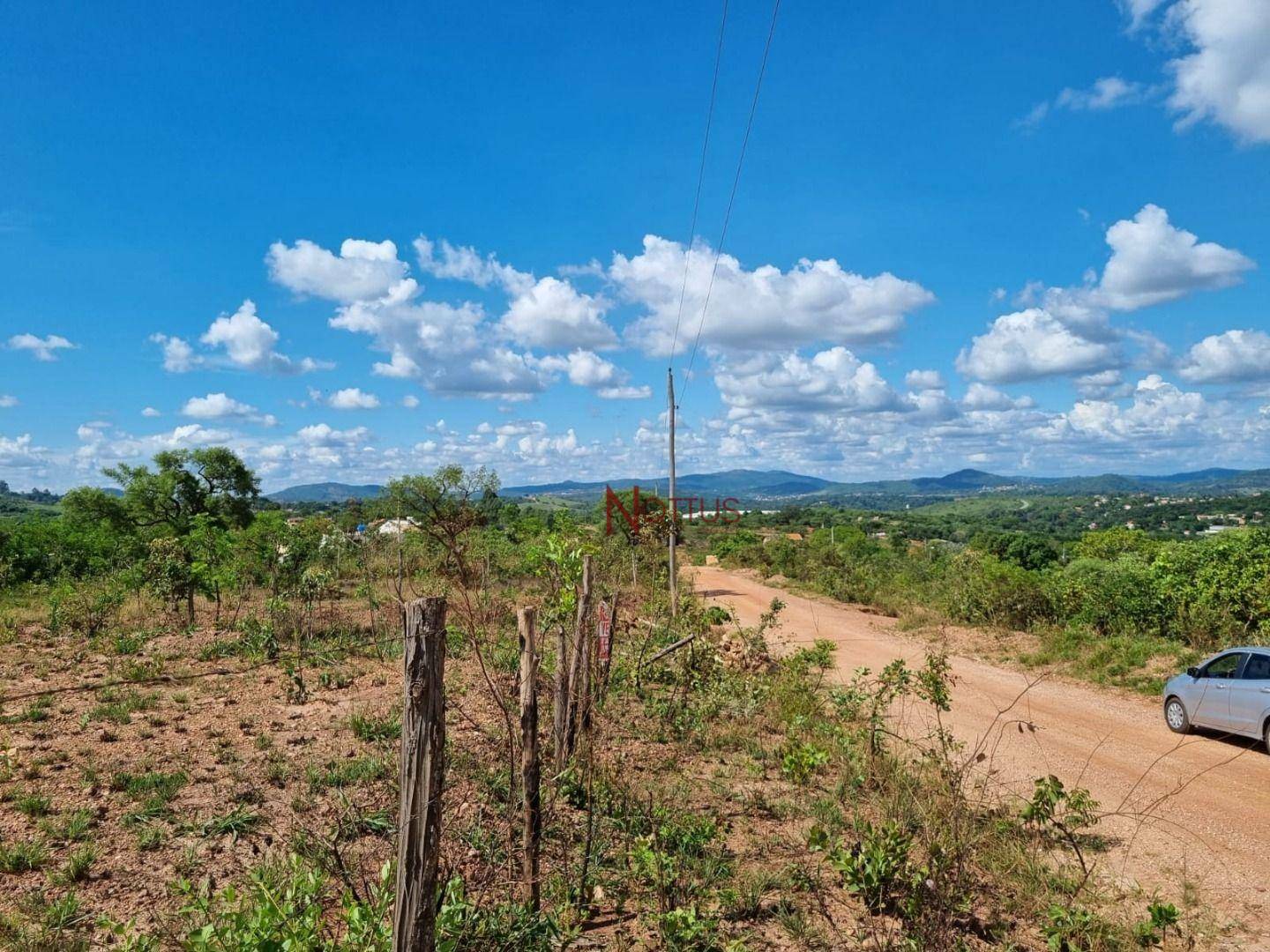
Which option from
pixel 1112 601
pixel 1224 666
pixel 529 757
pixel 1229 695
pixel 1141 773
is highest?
pixel 529 757

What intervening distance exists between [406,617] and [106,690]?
8.35 metres

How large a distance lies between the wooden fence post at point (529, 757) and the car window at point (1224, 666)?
28.0 ft

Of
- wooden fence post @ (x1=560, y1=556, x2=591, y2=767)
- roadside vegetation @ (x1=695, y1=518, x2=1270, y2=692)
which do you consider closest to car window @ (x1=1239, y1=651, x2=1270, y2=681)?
roadside vegetation @ (x1=695, y1=518, x2=1270, y2=692)

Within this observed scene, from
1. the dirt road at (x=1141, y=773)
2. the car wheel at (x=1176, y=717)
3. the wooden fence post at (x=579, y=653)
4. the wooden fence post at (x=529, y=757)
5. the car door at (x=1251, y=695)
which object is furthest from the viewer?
the car wheel at (x=1176, y=717)

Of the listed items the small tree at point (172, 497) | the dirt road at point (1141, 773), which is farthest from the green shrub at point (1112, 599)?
the small tree at point (172, 497)

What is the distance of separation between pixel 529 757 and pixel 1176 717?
907 cm

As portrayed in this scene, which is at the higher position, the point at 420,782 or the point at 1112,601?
the point at 420,782

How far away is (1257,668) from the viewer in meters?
7.90

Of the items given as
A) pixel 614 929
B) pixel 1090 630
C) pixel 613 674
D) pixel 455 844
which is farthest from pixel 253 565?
pixel 1090 630

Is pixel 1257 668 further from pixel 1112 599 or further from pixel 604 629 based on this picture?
pixel 604 629

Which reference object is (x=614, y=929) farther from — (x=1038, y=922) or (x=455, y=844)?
(x=1038, y=922)

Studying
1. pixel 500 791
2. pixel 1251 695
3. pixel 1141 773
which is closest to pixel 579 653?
pixel 500 791

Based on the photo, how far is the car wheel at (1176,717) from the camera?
8852mm

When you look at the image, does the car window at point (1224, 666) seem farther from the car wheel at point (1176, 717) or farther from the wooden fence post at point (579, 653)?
the wooden fence post at point (579, 653)
